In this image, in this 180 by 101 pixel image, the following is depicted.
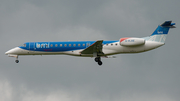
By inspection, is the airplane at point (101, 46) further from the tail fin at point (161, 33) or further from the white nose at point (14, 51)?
the white nose at point (14, 51)

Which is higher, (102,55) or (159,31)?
(159,31)

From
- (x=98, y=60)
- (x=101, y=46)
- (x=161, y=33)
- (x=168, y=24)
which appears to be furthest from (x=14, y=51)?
(x=168, y=24)

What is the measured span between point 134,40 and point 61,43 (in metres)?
10.5

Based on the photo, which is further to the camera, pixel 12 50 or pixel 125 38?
pixel 12 50

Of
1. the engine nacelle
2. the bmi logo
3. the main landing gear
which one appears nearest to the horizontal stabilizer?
the engine nacelle

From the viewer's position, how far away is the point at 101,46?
50969 mm

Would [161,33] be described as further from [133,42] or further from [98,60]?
[98,60]

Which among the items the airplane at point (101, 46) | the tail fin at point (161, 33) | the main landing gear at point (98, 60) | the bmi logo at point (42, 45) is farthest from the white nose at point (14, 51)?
the tail fin at point (161, 33)

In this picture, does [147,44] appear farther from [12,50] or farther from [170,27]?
[12,50]

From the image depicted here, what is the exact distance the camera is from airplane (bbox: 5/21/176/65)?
2020 inches

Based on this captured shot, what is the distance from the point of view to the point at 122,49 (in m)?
52.0

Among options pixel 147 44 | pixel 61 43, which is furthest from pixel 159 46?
pixel 61 43

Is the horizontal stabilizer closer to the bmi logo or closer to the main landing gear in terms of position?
the main landing gear

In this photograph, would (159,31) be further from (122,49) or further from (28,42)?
(28,42)
